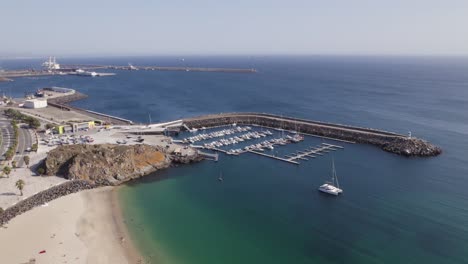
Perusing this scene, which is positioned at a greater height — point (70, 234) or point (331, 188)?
point (331, 188)

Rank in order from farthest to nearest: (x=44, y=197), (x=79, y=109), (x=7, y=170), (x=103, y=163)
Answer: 1. (x=79, y=109)
2. (x=103, y=163)
3. (x=7, y=170)
4. (x=44, y=197)

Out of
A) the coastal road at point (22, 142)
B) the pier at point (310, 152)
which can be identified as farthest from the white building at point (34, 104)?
the pier at point (310, 152)

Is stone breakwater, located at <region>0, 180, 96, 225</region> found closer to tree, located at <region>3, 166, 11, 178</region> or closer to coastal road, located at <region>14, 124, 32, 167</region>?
tree, located at <region>3, 166, 11, 178</region>

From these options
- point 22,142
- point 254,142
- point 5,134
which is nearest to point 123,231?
point 22,142

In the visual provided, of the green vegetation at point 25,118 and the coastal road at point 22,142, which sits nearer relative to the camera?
the coastal road at point 22,142

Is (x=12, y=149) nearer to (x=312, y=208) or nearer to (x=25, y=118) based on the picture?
(x=25, y=118)

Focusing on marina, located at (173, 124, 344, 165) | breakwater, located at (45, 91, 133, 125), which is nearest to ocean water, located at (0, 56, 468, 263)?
marina, located at (173, 124, 344, 165)

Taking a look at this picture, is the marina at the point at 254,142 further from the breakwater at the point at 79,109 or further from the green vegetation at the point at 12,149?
the green vegetation at the point at 12,149
